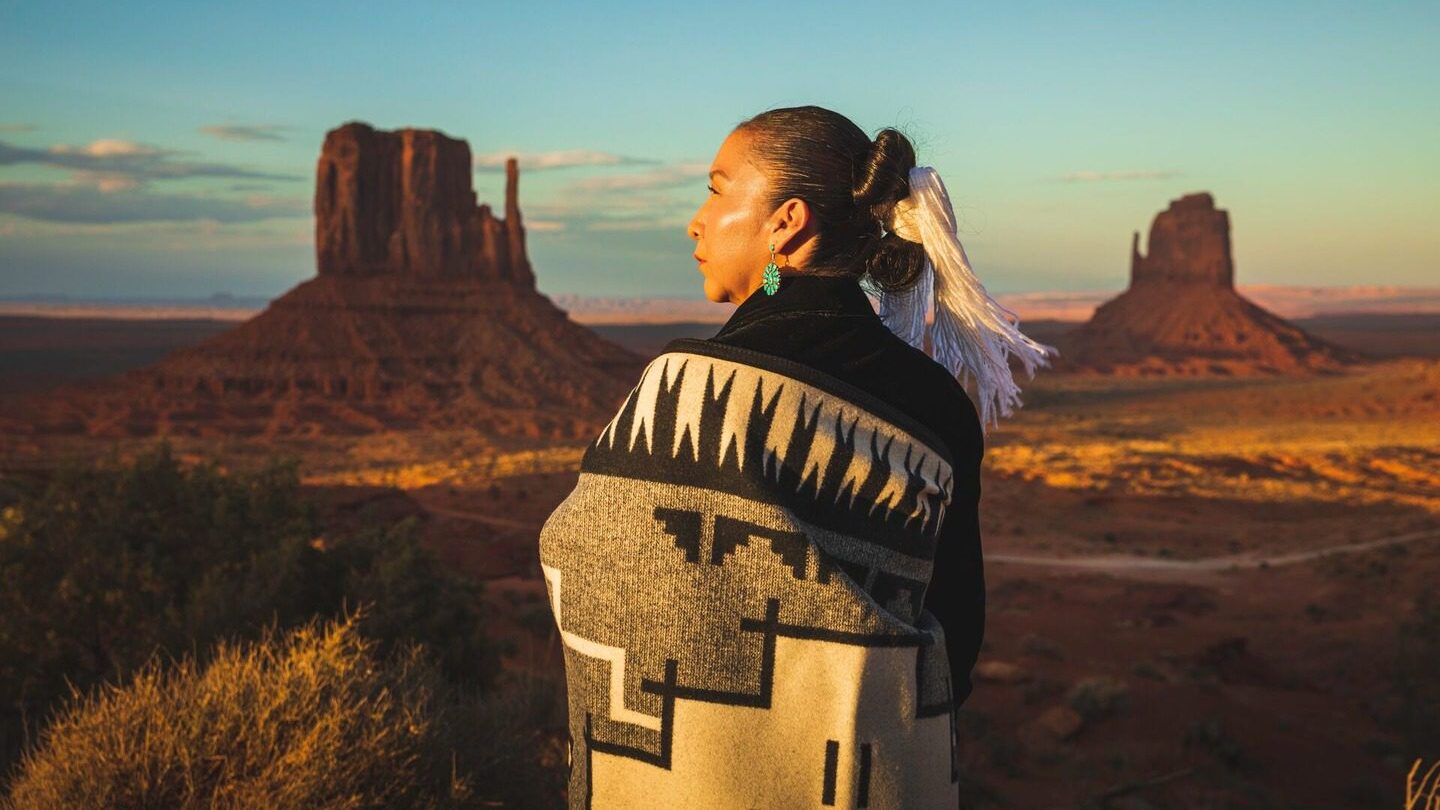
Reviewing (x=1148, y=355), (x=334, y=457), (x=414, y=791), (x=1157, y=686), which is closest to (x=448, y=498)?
(x=334, y=457)

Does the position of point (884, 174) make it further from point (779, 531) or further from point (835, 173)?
point (779, 531)

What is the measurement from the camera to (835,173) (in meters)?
2.19

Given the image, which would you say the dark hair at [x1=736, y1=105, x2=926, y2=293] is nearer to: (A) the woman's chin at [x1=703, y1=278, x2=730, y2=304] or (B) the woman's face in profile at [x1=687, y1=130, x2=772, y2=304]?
(B) the woman's face in profile at [x1=687, y1=130, x2=772, y2=304]

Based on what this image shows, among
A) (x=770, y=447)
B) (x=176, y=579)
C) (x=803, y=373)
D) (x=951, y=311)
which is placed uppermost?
(x=951, y=311)

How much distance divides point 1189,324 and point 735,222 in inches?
4085

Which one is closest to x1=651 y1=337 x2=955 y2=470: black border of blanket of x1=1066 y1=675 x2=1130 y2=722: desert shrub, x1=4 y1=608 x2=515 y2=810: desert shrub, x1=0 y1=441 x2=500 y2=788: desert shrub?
x1=4 y1=608 x2=515 y2=810: desert shrub

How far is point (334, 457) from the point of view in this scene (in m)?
39.8

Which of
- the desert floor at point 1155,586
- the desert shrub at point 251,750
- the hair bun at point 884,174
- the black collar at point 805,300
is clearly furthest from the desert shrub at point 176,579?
the hair bun at point 884,174

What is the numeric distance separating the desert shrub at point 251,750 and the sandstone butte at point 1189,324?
8809 cm

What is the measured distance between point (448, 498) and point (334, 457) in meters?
16.0

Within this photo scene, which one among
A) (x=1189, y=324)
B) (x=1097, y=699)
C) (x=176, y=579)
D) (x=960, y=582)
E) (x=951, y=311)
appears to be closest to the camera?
(x=960, y=582)

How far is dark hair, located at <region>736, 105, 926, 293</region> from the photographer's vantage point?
7.12 feet

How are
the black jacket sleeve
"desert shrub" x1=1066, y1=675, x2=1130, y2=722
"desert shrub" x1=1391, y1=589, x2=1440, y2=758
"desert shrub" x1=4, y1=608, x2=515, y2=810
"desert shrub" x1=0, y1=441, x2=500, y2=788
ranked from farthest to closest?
"desert shrub" x1=1066, y1=675, x2=1130, y2=722, "desert shrub" x1=1391, y1=589, x2=1440, y2=758, "desert shrub" x1=0, y1=441, x2=500, y2=788, "desert shrub" x1=4, y1=608, x2=515, y2=810, the black jacket sleeve

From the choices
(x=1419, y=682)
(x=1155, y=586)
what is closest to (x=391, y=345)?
(x=1155, y=586)
